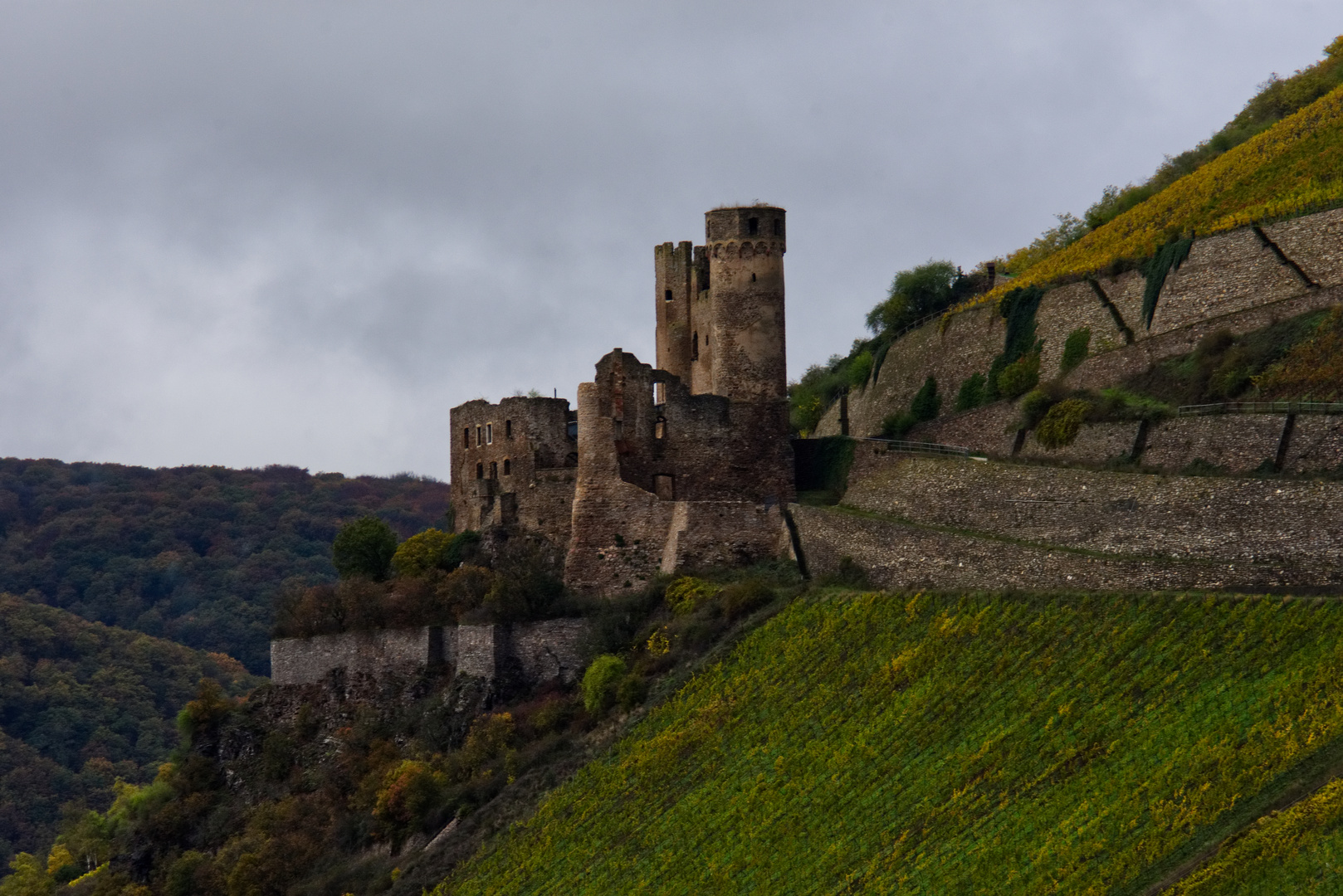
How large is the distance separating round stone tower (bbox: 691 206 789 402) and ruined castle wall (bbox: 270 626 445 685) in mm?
9822

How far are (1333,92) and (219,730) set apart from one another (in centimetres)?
3577

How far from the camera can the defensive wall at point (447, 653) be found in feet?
167

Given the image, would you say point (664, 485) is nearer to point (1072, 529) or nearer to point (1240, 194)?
point (1072, 529)

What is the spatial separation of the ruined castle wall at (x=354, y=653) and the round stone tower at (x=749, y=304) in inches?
387

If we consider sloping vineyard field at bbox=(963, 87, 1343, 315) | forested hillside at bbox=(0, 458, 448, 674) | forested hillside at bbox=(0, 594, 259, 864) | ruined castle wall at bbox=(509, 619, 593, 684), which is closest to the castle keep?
ruined castle wall at bbox=(509, 619, 593, 684)

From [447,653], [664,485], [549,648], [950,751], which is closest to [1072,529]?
[950,751]

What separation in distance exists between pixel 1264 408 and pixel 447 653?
20377 mm

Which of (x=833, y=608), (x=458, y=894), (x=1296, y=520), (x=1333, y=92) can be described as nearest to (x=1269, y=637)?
(x=1296, y=520)

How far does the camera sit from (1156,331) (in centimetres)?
5459

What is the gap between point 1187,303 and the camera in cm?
5428

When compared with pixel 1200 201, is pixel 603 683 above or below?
Answer: below

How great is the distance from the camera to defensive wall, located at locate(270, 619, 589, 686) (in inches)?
2009

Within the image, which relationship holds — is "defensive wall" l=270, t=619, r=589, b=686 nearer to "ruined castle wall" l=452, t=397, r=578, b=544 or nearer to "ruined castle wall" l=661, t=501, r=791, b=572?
"ruined castle wall" l=661, t=501, r=791, b=572

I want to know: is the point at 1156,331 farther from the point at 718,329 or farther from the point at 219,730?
the point at 219,730
